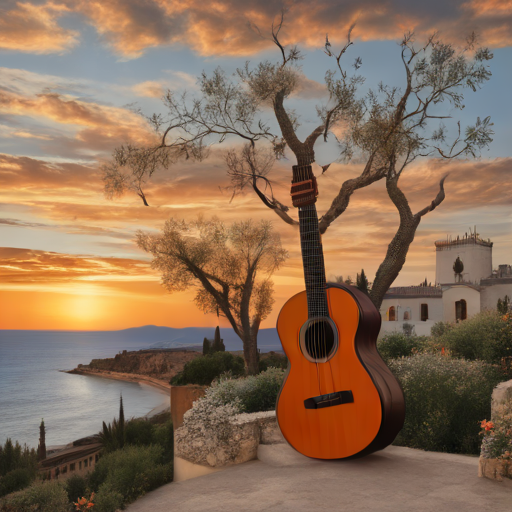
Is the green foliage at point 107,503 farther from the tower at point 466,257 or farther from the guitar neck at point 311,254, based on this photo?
the tower at point 466,257

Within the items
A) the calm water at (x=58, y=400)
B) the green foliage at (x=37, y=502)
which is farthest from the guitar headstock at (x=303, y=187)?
the calm water at (x=58, y=400)

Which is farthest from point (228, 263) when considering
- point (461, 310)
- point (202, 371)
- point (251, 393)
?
point (461, 310)

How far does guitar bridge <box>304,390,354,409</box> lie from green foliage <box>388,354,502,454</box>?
87.0 inches

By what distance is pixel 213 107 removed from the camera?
1587cm

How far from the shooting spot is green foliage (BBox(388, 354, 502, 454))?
284 inches

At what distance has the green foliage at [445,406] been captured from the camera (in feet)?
23.7

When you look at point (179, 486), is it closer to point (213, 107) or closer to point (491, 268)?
point (213, 107)

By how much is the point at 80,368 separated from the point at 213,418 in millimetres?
109480

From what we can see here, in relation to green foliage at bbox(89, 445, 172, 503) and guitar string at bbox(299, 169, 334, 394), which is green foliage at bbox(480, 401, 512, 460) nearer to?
guitar string at bbox(299, 169, 334, 394)

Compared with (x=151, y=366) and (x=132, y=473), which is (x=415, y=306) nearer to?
(x=132, y=473)

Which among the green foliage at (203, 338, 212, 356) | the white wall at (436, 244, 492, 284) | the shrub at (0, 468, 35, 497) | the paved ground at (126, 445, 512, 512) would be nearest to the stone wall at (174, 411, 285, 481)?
the paved ground at (126, 445, 512, 512)

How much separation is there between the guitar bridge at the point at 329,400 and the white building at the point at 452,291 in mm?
27080

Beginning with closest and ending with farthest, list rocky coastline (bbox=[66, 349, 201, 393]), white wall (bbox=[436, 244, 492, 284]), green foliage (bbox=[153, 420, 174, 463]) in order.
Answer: green foliage (bbox=[153, 420, 174, 463]) → white wall (bbox=[436, 244, 492, 284]) → rocky coastline (bbox=[66, 349, 201, 393])

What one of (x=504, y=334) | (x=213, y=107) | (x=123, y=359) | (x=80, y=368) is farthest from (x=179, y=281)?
(x=80, y=368)
